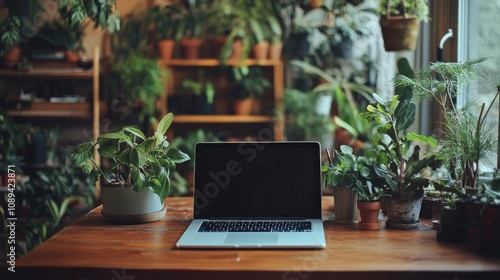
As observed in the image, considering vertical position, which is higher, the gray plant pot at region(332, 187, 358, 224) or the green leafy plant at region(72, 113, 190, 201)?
the green leafy plant at region(72, 113, 190, 201)

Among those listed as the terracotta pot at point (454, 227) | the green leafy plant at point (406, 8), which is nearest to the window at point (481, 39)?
the green leafy plant at point (406, 8)

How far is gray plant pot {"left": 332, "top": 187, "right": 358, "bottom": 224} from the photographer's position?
6.91 feet

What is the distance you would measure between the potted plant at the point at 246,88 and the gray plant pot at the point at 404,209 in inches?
111

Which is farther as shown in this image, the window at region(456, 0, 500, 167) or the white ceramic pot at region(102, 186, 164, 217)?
the window at region(456, 0, 500, 167)

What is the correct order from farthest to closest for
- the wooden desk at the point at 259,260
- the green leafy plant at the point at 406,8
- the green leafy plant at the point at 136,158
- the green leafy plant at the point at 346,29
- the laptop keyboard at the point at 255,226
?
the green leafy plant at the point at 346,29
the green leafy plant at the point at 406,8
the green leafy plant at the point at 136,158
the laptop keyboard at the point at 255,226
the wooden desk at the point at 259,260

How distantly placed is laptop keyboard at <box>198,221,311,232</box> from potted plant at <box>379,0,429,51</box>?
1.17 m

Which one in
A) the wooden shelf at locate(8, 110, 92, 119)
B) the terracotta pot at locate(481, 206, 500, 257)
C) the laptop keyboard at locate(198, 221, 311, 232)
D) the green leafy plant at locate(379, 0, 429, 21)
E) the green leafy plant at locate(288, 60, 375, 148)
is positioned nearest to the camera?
the terracotta pot at locate(481, 206, 500, 257)

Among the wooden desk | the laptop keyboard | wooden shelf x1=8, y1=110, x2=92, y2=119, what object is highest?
wooden shelf x1=8, y1=110, x2=92, y2=119

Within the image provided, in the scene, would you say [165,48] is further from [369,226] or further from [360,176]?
[369,226]

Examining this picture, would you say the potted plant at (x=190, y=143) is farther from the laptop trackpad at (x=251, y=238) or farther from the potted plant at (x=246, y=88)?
the laptop trackpad at (x=251, y=238)

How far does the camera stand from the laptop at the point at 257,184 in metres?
2.11

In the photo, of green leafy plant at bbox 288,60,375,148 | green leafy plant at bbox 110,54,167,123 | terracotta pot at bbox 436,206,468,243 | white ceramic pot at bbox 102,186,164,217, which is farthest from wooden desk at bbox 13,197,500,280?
green leafy plant at bbox 110,54,167,123

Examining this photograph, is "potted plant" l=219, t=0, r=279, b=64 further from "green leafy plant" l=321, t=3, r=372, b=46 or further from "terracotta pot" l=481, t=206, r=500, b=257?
"terracotta pot" l=481, t=206, r=500, b=257

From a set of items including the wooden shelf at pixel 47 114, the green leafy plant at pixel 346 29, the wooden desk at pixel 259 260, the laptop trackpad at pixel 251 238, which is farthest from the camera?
the wooden shelf at pixel 47 114
